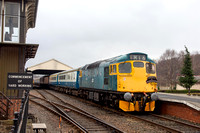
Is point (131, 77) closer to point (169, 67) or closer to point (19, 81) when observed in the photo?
point (19, 81)

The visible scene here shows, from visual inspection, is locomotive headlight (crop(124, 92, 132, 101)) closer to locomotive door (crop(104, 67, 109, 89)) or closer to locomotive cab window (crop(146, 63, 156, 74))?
locomotive cab window (crop(146, 63, 156, 74))

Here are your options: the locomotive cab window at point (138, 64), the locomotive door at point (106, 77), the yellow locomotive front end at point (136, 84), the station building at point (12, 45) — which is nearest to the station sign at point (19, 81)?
the station building at point (12, 45)

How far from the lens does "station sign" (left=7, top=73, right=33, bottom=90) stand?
329 inches

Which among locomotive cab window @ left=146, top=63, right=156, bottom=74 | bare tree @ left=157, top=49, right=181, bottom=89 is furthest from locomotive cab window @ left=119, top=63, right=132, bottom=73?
bare tree @ left=157, top=49, right=181, bottom=89

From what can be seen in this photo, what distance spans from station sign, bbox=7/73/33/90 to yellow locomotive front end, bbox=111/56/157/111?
651 centimetres

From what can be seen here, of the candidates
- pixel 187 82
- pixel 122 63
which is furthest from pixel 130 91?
pixel 187 82

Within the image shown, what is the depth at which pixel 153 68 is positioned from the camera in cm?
1459

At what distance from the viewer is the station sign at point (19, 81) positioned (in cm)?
837

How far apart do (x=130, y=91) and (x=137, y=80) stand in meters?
0.82

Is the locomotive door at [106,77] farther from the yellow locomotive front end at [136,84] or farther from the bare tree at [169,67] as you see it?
the bare tree at [169,67]

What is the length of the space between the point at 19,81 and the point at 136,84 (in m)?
7.42

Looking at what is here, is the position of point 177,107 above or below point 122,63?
below

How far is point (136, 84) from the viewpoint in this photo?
13.7 meters

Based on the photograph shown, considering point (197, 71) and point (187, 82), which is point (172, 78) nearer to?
point (187, 82)
